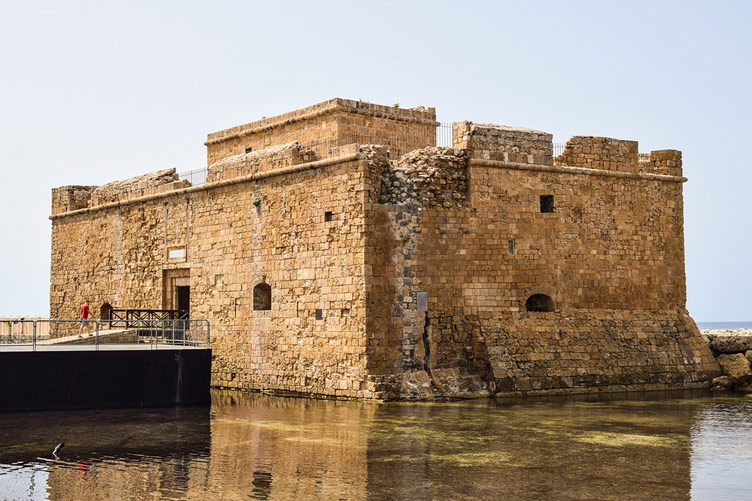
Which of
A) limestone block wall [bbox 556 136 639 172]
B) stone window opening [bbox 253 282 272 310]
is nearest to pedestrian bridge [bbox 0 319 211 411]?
stone window opening [bbox 253 282 272 310]

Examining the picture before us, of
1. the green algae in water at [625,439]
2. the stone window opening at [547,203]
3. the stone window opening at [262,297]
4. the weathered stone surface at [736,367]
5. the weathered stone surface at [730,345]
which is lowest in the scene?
the green algae in water at [625,439]

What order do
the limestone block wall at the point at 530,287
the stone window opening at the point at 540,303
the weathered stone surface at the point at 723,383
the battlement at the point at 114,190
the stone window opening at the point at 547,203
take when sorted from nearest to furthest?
the limestone block wall at the point at 530,287 < the stone window opening at the point at 540,303 < the stone window opening at the point at 547,203 < the weathered stone surface at the point at 723,383 < the battlement at the point at 114,190

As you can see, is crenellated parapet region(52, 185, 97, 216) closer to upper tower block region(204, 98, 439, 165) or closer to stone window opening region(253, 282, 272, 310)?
upper tower block region(204, 98, 439, 165)

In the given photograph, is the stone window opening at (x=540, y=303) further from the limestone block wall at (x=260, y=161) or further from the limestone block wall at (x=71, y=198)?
the limestone block wall at (x=71, y=198)

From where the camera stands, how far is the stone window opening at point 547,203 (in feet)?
63.2

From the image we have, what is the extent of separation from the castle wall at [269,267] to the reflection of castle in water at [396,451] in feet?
6.57

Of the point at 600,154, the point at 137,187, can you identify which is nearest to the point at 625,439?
the point at 600,154

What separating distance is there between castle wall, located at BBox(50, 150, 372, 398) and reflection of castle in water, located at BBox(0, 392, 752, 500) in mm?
2004

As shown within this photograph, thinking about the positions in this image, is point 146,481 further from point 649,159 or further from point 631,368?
point 649,159

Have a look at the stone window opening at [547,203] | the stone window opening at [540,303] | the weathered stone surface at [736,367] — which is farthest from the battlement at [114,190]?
the weathered stone surface at [736,367]

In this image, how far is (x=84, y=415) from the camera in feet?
46.8

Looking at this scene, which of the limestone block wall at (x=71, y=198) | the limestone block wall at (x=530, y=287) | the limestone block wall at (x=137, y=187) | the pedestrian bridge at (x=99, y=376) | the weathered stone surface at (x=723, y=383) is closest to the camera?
the pedestrian bridge at (x=99, y=376)

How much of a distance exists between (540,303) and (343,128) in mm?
5638

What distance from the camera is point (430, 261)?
1777 centimetres
